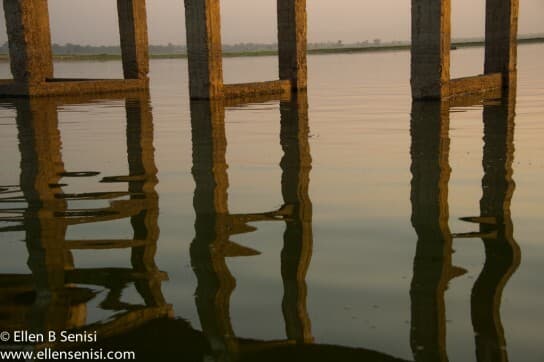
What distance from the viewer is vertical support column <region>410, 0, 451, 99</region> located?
14.3 meters

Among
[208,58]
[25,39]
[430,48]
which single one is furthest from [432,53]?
[25,39]

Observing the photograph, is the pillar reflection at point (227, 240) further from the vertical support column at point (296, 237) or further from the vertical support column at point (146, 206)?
the vertical support column at point (146, 206)

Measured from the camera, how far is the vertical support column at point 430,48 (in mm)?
14328

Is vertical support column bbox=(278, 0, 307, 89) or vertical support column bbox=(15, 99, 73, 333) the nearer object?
vertical support column bbox=(15, 99, 73, 333)

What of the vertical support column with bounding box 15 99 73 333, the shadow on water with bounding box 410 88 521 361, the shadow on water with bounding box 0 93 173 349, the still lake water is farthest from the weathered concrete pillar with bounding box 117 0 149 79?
the shadow on water with bounding box 410 88 521 361

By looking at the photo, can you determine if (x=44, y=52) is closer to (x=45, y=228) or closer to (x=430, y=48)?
(x=430, y=48)

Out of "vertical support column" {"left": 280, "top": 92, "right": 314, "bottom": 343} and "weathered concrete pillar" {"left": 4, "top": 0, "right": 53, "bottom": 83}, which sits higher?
"weathered concrete pillar" {"left": 4, "top": 0, "right": 53, "bottom": 83}

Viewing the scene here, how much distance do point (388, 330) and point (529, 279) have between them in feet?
3.25

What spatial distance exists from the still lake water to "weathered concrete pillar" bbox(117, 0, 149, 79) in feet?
47.3

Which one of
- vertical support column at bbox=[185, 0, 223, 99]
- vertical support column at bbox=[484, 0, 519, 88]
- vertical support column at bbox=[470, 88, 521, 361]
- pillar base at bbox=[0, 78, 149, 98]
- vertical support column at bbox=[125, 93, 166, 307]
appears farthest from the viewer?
pillar base at bbox=[0, 78, 149, 98]

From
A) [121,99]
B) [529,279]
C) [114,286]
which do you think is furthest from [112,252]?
[121,99]

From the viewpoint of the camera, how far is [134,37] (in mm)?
23219

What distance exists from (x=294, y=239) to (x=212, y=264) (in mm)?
677

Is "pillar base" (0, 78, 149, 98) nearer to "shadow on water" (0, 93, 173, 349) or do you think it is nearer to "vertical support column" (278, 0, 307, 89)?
"vertical support column" (278, 0, 307, 89)
